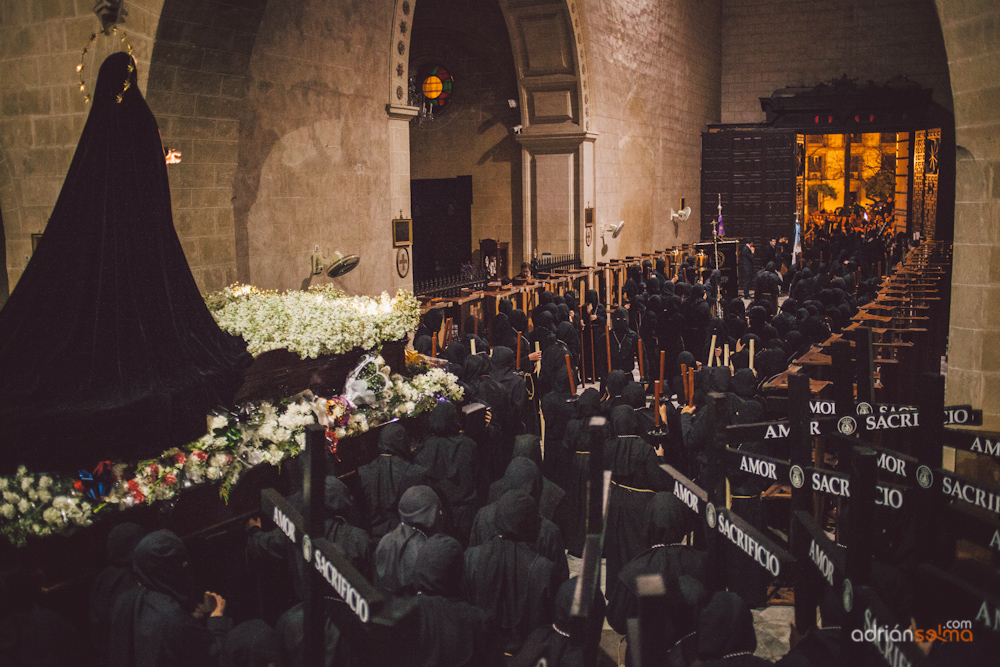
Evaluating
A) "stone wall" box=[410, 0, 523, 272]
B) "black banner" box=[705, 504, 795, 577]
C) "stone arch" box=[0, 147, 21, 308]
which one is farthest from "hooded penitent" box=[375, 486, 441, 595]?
"stone wall" box=[410, 0, 523, 272]

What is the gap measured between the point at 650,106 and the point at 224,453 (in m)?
19.7

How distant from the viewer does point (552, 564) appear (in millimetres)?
4180

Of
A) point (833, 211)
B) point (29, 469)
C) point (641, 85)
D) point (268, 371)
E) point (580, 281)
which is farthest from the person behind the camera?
point (833, 211)

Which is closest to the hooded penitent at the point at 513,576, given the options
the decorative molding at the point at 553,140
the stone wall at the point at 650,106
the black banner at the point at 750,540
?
the black banner at the point at 750,540

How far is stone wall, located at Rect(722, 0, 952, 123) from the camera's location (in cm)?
2700

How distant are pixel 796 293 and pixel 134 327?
11497 millimetres

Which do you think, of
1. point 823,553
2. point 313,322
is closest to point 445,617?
point 823,553

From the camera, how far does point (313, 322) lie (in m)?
6.62

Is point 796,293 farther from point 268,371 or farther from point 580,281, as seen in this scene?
point 268,371

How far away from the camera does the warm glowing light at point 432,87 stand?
64.5 feet

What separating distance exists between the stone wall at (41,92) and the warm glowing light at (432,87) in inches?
484

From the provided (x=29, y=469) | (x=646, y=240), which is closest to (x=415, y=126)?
(x=646, y=240)

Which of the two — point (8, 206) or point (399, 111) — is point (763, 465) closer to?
point (8, 206)

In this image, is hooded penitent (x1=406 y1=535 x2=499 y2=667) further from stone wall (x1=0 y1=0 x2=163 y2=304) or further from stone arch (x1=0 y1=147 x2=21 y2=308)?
stone arch (x1=0 y1=147 x2=21 y2=308)
